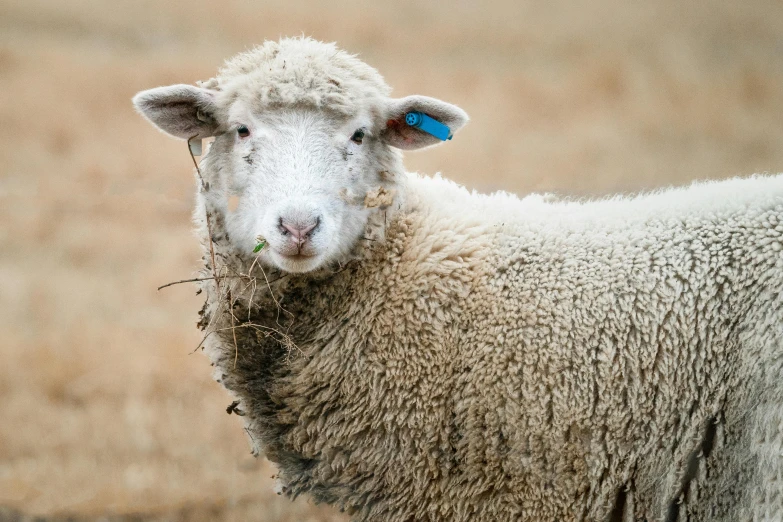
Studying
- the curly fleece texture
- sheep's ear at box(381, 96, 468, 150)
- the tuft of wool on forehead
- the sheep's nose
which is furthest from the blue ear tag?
the sheep's nose

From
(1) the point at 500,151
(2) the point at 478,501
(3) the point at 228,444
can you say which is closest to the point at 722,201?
(2) the point at 478,501

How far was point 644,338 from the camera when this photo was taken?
10.9 feet

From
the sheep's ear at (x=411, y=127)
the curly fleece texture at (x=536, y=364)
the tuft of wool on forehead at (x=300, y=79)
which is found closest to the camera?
the curly fleece texture at (x=536, y=364)

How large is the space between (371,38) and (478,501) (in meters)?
16.7

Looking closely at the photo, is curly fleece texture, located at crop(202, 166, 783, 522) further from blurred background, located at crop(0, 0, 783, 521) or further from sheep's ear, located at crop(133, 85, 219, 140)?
blurred background, located at crop(0, 0, 783, 521)

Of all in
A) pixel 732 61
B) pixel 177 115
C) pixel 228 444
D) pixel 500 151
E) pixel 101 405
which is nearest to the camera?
pixel 177 115

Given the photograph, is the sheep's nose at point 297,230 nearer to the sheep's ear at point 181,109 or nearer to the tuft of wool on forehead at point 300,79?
the tuft of wool on forehead at point 300,79

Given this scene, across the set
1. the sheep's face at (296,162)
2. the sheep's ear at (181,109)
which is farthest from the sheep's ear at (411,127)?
the sheep's ear at (181,109)

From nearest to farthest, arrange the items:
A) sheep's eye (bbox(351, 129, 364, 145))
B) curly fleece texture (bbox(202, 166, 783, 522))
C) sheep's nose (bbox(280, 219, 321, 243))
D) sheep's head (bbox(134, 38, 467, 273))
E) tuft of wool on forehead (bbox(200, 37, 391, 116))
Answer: curly fleece texture (bbox(202, 166, 783, 522)), sheep's nose (bbox(280, 219, 321, 243)), sheep's head (bbox(134, 38, 467, 273)), tuft of wool on forehead (bbox(200, 37, 391, 116)), sheep's eye (bbox(351, 129, 364, 145))

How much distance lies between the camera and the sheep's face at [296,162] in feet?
11.6

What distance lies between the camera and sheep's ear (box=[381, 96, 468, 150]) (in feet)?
13.3

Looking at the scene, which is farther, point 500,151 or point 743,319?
point 500,151

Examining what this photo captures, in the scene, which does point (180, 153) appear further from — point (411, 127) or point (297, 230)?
point (297, 230)

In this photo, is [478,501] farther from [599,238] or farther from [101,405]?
[101,405]
